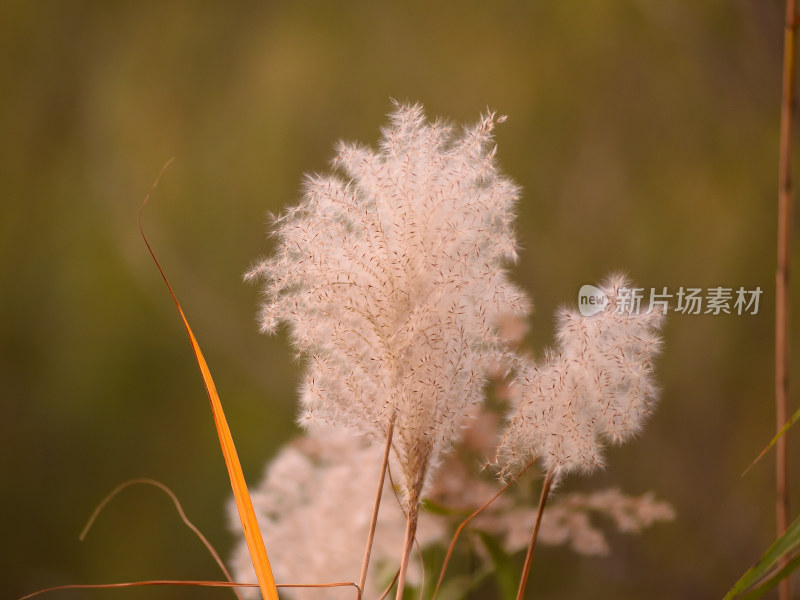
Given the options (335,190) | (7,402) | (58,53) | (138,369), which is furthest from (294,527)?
(58,53)

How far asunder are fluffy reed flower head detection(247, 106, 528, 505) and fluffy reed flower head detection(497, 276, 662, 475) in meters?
0.03

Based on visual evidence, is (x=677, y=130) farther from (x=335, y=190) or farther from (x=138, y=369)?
(x=138, y=369)

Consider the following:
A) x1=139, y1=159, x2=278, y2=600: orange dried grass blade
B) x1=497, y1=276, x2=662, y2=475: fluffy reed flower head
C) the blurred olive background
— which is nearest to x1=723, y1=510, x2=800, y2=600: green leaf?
x1=497, y1=276, x2=662, y2=475: fluffy reed flower head

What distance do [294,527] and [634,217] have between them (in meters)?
0.67

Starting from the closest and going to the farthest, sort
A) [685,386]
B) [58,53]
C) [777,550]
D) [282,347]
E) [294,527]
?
1. [777,550]
2. [294,527]
3. [685,386]
4. [282,347]
5. [58,53]

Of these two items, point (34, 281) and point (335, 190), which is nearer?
point (335, 190)

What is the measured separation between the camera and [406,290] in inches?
13.8

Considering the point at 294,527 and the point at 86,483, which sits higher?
the point at 86,483

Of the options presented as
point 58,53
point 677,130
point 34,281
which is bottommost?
point 34,281

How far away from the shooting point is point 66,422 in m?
1.27

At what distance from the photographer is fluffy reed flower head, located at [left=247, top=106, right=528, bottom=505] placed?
35 centimetres

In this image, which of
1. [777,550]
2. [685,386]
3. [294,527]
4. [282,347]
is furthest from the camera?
[282,347]

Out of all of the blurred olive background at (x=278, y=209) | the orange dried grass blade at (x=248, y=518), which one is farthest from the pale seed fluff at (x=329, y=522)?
the blurred olive background at (x=278, y=209)

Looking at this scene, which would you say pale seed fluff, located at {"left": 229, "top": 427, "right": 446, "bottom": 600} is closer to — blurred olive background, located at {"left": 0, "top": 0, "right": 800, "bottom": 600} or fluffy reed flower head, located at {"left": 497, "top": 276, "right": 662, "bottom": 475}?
fluffy reed flower head, located at {"left": 497, "top": 276, "right": 662, "bottom": 475}
